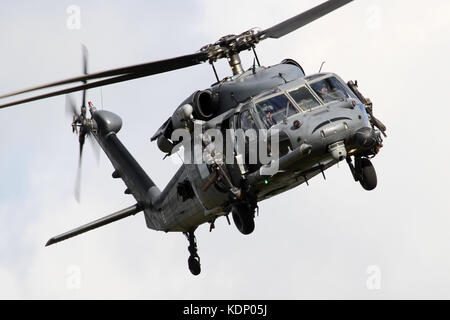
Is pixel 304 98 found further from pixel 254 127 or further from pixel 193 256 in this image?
pixel 193 256

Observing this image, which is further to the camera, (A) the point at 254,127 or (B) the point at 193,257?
(B) the point at 193,257

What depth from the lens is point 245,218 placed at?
21609 millimetres

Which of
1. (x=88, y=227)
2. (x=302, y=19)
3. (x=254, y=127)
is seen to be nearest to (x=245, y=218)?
(x=254, y=127)

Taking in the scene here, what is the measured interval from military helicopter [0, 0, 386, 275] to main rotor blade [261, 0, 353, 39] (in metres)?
0.02

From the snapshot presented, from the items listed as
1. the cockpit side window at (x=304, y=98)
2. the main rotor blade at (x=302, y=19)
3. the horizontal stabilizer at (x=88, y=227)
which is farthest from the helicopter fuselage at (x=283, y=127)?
the horizontal stabilizer at (x=88, y=227)

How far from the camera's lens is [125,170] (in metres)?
27.2

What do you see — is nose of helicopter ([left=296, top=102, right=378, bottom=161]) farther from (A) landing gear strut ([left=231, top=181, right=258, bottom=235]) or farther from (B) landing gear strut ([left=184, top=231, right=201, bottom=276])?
(B) landing gear strut ([left=184, top=231, right=201, bottom=276])

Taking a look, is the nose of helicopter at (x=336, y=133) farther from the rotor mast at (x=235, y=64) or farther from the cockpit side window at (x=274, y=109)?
the rotor mast at (x=235, y=64)

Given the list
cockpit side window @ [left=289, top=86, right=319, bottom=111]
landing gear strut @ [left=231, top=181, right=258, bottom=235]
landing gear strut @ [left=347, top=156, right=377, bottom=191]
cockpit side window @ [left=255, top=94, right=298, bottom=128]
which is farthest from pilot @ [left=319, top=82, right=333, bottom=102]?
landing gear strut @ [left=231, top=181, right=258, bottom=235]

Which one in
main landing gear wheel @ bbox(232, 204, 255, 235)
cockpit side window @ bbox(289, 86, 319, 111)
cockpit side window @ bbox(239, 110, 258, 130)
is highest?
cockpit side window @ bbox(289, 86, 319, 111)

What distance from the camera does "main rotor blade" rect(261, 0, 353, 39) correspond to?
2214 centimetres

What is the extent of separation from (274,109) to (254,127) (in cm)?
57

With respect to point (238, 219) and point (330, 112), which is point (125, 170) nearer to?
point (238, 219)

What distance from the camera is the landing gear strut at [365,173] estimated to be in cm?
2192
